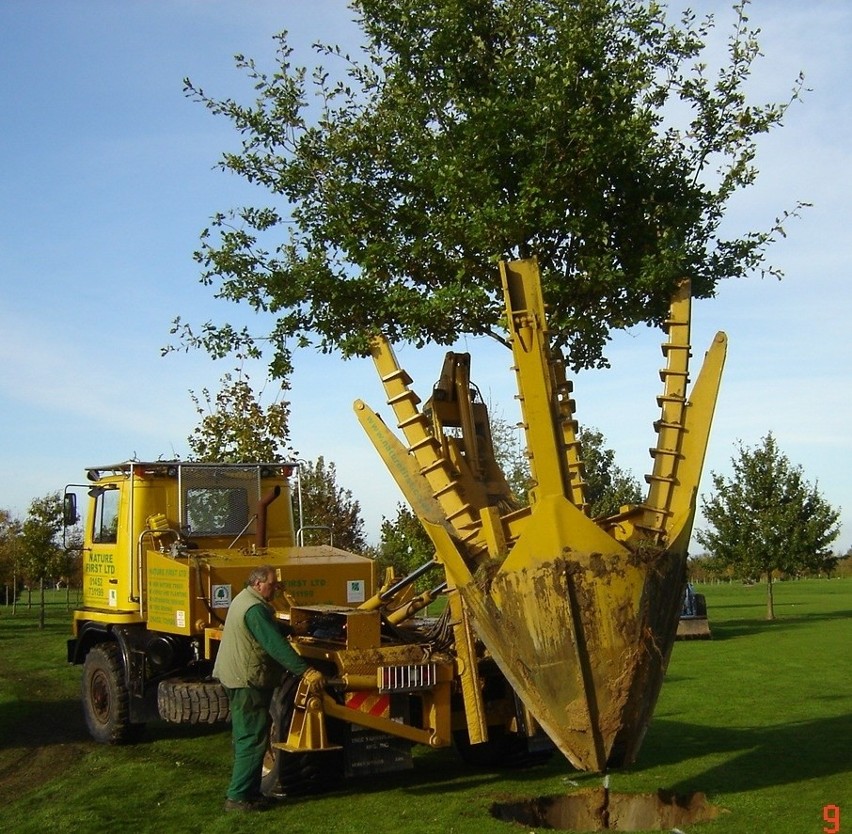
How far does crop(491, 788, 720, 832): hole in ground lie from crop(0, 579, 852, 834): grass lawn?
0.48 ft

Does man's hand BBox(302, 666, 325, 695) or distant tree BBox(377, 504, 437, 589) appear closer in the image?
man's hand BBox(302, 666, 325, 695)

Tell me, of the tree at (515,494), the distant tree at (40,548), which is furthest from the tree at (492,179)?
the distant tree at (40,548)

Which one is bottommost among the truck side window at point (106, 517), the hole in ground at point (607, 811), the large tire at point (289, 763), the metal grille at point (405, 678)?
the hole in ground at point (607, 811)

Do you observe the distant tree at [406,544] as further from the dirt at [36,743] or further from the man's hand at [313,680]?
the man's hand at [313,680]

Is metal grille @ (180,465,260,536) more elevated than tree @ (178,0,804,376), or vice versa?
tree @ (178,0,804,376)

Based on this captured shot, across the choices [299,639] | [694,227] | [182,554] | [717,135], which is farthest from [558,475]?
[717,135]

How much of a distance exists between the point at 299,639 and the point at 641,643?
310cm

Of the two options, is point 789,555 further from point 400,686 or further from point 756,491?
point 400,686

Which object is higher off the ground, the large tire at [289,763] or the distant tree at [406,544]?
the distant tree at [406,544]

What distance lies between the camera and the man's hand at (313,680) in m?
8.54

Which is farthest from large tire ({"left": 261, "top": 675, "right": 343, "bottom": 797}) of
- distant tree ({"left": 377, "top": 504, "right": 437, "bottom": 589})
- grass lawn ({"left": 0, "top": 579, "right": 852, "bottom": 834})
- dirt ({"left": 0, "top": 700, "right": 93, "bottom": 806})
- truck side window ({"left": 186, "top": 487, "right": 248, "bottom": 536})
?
distant tree ({"left": 377, "top": 504, "right": 437, "bottom": 589})

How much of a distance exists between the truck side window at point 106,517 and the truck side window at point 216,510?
897mm

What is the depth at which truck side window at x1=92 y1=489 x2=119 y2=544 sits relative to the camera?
1229cm

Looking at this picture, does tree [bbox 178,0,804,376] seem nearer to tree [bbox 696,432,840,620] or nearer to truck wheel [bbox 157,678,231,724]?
truck wheel [bbox 157,678,231,724]
